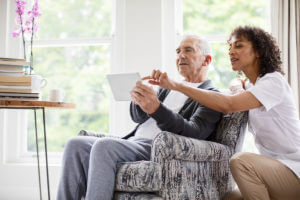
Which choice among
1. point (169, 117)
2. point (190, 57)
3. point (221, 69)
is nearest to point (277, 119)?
point (169, 117)

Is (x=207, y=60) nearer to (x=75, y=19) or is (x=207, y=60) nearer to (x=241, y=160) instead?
(x=241, y=160)

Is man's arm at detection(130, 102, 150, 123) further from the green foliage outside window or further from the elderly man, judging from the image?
the green foliage outside window

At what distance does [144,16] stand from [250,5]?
0.95 metres

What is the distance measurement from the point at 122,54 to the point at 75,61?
0.53 metres

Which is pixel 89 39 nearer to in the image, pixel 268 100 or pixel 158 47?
pixel 158 47

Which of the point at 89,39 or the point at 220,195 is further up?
the point at 89,39

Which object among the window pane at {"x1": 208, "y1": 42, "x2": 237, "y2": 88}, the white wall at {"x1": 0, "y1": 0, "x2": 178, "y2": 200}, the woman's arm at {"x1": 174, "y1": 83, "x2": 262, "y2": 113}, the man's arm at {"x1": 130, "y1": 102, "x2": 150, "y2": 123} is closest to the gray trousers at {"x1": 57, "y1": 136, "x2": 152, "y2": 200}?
the man's arm at {"x1": 130, "y1": 102, "x2": 150, "y2": 123}

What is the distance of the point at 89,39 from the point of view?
10.3 feet

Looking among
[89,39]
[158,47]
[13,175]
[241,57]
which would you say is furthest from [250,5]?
[13,175]

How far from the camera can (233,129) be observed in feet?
5.95

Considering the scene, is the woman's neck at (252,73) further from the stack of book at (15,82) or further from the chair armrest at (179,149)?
the stack of book at (15,82)

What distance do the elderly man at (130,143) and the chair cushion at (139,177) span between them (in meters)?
0.04

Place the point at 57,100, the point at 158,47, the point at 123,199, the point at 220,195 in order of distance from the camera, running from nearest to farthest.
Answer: the point at 123,199 → the point at 220,195 → the point at 57,100 → the point at 158,47

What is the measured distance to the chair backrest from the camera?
71.4 inches
